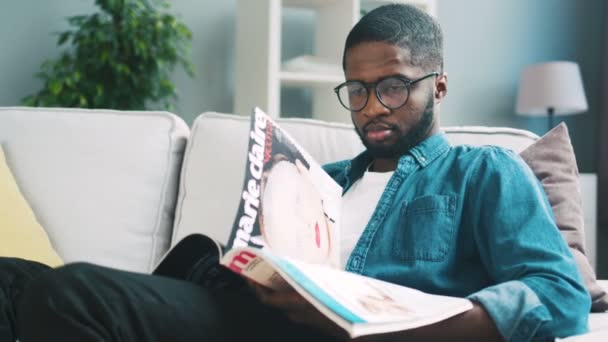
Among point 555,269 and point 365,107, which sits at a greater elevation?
point 365,107

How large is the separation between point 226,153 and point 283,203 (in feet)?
2.05

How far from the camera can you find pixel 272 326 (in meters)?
0.83

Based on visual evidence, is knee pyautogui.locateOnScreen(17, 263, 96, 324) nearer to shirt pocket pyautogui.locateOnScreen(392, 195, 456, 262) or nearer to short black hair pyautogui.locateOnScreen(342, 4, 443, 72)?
shirt pocket pyautogui.locateOnScreen(392, 195, 456, 262)

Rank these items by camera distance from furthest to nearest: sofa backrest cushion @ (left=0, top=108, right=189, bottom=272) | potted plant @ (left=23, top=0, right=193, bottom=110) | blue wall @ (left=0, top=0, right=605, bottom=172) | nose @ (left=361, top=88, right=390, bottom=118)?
blue wall @ (left=0, top=0, right=605, bottom=172)
potted plant @ (left=23, top=0, right=193, bottom=110)
sofa backrest cushion @ (left=0, top=108, right=189, bottom=272)
nose @ (left=361, top=88, right=390, bottom=118)

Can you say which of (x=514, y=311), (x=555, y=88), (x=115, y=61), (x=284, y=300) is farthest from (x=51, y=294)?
(x=555, y=88)

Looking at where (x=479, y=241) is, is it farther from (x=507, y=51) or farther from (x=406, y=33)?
(x=507, y=51)

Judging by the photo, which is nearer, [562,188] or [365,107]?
[365,107]

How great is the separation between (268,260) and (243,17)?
222cm

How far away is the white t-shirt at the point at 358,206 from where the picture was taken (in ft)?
3.70

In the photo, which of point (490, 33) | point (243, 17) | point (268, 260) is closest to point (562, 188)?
point (268, 260)

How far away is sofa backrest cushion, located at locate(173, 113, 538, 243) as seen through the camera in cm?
143

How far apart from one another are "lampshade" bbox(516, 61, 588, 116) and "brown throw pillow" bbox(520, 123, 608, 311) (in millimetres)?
1641

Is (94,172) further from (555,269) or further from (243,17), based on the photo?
(243,17)

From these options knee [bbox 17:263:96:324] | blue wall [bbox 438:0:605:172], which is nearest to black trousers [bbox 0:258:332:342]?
knee [bbox 17:263:96:324]
